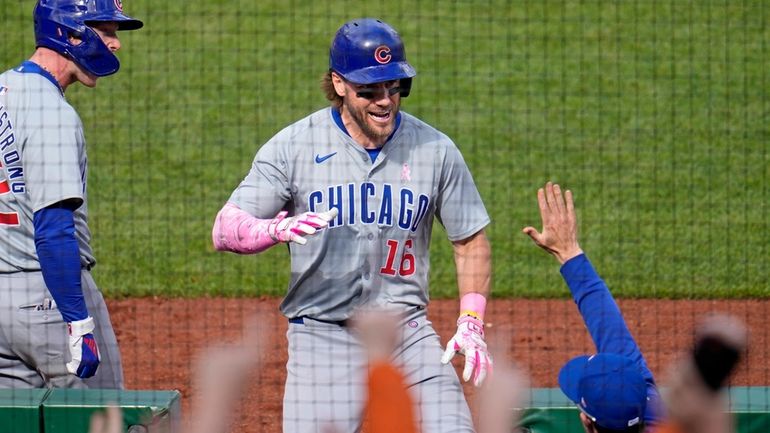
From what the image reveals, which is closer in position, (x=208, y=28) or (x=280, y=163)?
(x=280, y=163)

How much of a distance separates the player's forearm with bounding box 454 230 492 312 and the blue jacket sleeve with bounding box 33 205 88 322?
152 cm

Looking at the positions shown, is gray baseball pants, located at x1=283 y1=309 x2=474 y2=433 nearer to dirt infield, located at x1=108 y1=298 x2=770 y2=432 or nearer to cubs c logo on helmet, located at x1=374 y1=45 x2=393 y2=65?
cubs c logo on helmet, located at x1=374 y1=45 x2=393 y2=65

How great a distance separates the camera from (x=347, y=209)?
5270 mm

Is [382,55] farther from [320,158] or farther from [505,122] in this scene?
[505,122]

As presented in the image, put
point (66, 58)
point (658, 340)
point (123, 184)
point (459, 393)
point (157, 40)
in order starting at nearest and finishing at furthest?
point (459, 393) < point (66, 58) < point (658, 340) < point (123, 184) < point (157, 40)

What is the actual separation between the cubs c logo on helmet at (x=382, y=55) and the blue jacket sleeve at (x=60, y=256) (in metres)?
1.36

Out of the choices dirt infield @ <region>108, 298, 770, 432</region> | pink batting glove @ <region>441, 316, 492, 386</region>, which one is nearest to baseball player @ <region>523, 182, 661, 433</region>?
pink batting glove @ <region>441, 316, 492, 386</region>

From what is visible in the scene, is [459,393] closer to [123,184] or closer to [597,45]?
[123,184]

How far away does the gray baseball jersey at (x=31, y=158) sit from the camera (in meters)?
5.15

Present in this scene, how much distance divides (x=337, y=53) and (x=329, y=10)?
7947 mm

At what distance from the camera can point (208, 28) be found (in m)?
12.9

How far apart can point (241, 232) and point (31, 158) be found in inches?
35.9

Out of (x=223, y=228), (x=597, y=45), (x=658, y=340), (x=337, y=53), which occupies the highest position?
(x=597, y=45)

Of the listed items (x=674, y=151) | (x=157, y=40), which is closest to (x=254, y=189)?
(x=674, y=151)
